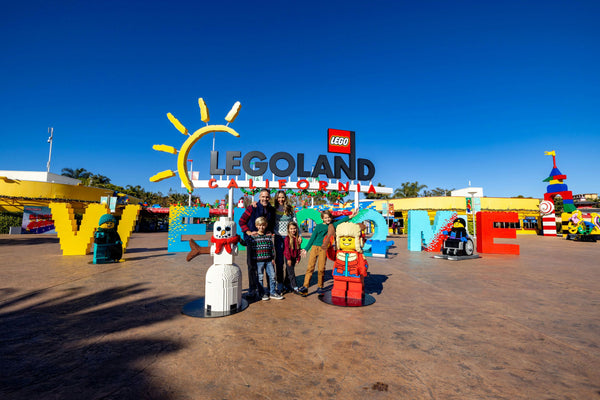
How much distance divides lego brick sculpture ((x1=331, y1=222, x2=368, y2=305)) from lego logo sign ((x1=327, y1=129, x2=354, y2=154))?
43.6 ft

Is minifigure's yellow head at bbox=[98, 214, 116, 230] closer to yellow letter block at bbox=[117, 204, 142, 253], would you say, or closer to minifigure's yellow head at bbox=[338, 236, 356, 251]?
yellow letter block at bbox=[117, 204, 142, 253]

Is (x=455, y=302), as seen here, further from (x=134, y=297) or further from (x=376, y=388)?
(x=134, y=297)

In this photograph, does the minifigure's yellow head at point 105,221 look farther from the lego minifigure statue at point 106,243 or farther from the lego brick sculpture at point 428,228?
the lego brick sculpture at point 428,228

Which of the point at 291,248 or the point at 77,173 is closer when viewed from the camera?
the point at 291,248

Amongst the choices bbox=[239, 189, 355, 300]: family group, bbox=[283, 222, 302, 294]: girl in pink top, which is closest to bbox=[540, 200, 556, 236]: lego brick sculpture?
bbox=[239, 189, 355, 300]: family group

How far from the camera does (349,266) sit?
4539 millimetres

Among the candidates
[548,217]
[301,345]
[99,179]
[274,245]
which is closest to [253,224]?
[274,245]

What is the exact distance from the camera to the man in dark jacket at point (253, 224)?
447 cm

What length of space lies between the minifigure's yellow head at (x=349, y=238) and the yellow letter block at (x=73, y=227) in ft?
30.7

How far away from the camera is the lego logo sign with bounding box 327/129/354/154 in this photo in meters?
17.3

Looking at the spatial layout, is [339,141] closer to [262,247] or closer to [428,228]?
[428,228]

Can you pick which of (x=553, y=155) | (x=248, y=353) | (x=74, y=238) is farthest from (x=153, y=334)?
(x=553, y=155)

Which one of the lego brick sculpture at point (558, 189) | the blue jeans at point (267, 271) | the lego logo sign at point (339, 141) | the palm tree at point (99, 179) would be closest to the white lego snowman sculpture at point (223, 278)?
the blue jeans at point (267, 271)

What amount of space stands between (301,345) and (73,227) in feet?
34.9
